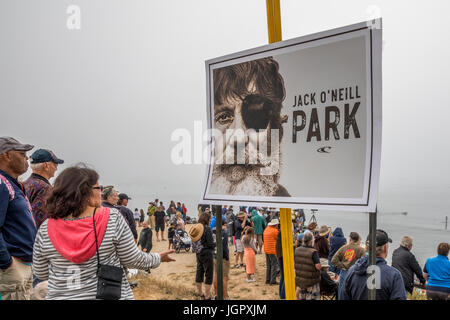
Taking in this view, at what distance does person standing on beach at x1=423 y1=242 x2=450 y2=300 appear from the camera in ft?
15.4

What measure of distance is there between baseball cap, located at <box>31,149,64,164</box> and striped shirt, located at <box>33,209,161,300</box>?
132 centimetres

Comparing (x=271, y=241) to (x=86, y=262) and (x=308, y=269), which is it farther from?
(x=86, y=262)

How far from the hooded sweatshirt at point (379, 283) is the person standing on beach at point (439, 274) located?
2.01 metres

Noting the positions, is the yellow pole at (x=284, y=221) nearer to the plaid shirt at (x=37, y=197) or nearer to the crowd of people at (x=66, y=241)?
the crowd of people at (x=66, y=241)

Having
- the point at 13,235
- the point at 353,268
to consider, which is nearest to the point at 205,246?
the point at 353,268

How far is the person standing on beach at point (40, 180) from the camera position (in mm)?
2914

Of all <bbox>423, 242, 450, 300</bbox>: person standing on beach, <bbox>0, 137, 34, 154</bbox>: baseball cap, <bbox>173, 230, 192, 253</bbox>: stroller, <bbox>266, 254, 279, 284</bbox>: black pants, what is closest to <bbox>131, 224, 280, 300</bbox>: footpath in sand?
<bbox>266, 254, 279, 284</bbox>: black pants

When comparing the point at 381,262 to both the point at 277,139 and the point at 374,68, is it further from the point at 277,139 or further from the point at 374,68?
the point at 374,68

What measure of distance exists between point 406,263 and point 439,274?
0.39m

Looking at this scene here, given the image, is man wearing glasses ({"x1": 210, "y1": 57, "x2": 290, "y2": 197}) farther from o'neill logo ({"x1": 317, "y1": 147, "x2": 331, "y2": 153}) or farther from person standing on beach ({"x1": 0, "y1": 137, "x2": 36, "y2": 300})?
person standing on beach ({"x1": 0, "y1": 137, "x2": 36, "y2": 300})

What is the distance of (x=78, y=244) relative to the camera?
1778 millimetres

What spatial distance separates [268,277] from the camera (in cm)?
760

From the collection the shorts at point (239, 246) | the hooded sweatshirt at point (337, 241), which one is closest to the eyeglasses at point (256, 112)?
the hooded sweatshirt at point (337, 241)
